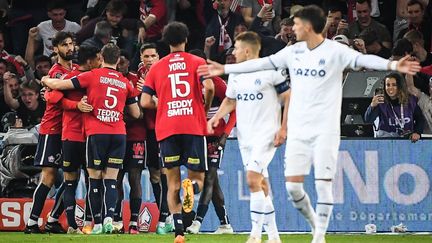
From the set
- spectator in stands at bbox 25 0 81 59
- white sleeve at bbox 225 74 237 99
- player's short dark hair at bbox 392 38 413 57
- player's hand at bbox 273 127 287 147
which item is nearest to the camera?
player's hand at bbox 273 127 287 147

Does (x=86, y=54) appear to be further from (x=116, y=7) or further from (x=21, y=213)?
(x=116, y=7)

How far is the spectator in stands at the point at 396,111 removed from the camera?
18.2 meters

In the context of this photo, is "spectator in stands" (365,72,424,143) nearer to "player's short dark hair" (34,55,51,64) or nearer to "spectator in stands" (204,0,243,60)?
"spectator in stands" (204,0,243,60)

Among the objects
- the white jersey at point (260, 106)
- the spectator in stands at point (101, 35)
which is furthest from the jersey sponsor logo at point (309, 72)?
the spectator in stands at point (101, 35)

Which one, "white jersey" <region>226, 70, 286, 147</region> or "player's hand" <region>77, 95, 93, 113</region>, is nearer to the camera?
"white jersey" <region>226, 70, 286, 147</region>

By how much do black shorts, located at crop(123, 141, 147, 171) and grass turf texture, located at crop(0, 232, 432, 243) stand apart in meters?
1.14

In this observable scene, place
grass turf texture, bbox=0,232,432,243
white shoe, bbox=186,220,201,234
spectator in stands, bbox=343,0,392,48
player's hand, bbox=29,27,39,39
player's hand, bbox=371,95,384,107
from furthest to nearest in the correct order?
player's hand, bbox=29,27,39,39 < spectator in stands, bbox=343,0,392,48 < player's hand, bbox=371,95,384,107 < white shoe, bbox=186,220,201,234 < grass turf texture, bbox=0,232,432,243

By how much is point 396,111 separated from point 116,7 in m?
5.66

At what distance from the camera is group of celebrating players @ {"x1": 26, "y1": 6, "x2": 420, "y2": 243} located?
13188 millimetres

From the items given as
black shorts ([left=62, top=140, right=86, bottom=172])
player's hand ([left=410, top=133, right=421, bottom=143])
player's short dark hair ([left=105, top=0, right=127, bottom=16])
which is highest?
player's short dark hair ([left=105, top=0, right=127, bottom=16])

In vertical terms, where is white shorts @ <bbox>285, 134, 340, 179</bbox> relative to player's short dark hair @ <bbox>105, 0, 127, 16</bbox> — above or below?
below

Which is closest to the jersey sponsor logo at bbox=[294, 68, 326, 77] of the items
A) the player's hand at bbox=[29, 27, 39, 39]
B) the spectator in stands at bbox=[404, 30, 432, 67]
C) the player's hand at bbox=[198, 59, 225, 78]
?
the player's hand at bbox=[198, 59, 225, 78]

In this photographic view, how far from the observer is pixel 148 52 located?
17891 millimetres

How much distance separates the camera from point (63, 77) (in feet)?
56.5
